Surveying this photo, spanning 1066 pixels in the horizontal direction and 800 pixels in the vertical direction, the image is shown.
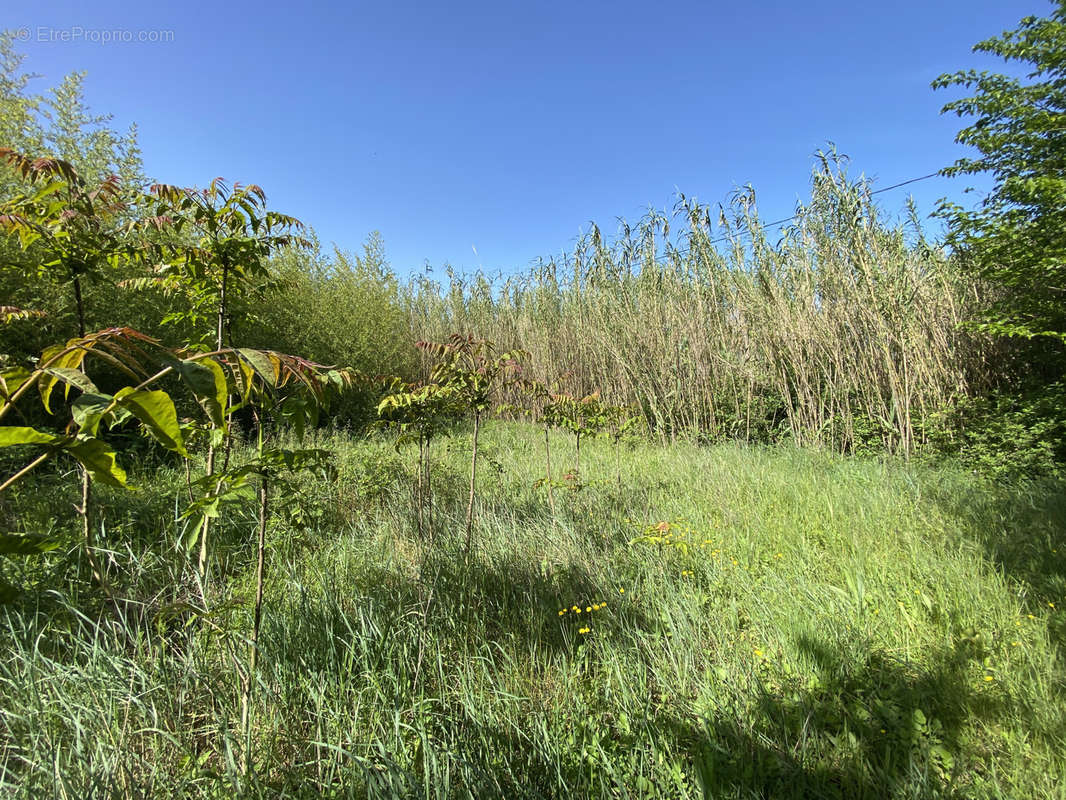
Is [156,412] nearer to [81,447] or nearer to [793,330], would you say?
[81,447]

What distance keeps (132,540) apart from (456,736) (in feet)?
7.73

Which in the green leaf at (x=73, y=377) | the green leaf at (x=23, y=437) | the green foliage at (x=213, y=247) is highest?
the green foliage at (x=213, y=247)

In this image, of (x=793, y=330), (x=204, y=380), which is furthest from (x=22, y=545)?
(x=793, y=330)

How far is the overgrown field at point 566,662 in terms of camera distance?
107 cm

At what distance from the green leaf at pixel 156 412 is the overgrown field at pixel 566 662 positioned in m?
0.79

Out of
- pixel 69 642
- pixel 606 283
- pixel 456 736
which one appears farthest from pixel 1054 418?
pixel 69 642

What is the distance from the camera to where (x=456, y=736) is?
116cm

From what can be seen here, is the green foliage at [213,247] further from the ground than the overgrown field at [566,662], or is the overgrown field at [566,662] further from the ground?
the green foliage at [213,247]

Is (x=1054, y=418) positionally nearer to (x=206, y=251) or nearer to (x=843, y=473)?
(x=843, y=473)

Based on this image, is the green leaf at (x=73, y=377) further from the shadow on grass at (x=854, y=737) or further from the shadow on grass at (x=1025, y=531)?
the shadow on grass at (x=1025, y=531)

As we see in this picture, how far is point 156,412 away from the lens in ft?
1.75

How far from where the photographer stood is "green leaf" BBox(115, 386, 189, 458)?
0.52 m

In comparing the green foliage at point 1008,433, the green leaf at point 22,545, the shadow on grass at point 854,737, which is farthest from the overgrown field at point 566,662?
the green foliage at point 1008,433

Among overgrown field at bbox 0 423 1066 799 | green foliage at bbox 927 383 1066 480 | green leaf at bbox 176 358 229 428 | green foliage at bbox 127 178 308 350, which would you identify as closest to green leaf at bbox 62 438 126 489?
green leaf at bbox 176 358 229 428
